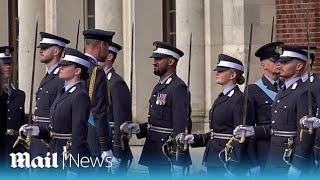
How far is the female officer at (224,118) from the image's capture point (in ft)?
45.6

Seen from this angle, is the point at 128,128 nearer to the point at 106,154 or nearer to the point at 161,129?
the point at 161,129

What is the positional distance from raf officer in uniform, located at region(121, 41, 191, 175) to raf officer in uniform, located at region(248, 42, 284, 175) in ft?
2.06

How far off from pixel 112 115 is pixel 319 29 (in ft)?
15.2

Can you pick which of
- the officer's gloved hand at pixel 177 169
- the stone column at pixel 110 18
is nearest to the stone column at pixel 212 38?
the stone column at pixel 110 18

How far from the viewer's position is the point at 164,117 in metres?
14.6

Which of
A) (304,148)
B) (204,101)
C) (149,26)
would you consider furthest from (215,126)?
(149,26)

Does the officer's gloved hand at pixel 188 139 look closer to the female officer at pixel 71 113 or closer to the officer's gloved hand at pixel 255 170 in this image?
the officer's gloved hand at pixel 255 170

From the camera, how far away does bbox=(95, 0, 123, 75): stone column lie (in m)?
21.7

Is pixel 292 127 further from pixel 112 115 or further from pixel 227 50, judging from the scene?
pixel 227 50

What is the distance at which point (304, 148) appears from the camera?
12.5 metres

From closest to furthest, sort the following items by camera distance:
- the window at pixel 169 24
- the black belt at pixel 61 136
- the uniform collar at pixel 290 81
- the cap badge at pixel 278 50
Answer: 1. the black belt at pixel 61 136
2. the uniform collar at pixel 290 81
3. the cap badge at pixel 278 50
4. the window at pixel 169 24

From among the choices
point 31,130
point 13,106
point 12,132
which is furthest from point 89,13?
point 31,130

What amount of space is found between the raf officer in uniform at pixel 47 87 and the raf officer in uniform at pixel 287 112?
2.19 m

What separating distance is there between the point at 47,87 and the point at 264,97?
202cm
